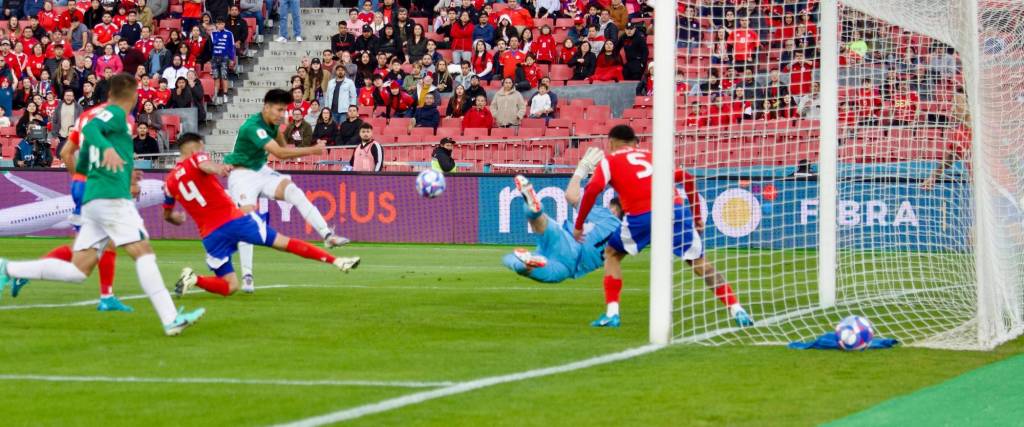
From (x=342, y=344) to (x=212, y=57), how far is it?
944 inches

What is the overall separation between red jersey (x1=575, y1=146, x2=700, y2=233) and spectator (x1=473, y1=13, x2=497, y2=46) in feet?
62.7

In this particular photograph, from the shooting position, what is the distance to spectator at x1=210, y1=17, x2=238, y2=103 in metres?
33.0

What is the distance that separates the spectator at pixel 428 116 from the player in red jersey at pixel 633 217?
17126 mm

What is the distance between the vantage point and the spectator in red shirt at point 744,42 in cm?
1260

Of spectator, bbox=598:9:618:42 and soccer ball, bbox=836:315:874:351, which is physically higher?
spectator, bbox=598:9:618:42

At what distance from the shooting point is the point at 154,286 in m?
10.5

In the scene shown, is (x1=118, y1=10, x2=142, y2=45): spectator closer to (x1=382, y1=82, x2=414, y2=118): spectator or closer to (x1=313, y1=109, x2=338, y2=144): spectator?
(x1=382, y1=82, x2=414, y2=118): spectator

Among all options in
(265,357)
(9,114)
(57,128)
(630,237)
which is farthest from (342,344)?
(9,114)

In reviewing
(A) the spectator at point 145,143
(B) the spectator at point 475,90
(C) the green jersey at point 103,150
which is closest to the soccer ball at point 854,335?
(C) the green jersey at point 103,150

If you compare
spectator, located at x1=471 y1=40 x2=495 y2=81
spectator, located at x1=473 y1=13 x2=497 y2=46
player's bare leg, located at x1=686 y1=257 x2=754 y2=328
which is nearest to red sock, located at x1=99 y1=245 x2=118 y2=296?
player's bare leg, located at x1=686 y1=257 x2=754 y2=328

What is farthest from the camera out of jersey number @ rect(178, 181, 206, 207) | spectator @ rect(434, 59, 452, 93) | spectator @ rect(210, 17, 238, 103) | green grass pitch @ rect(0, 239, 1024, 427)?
spectator @ rect(210, 17, 238, 103)

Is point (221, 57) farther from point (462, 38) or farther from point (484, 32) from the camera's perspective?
point (484, 32)

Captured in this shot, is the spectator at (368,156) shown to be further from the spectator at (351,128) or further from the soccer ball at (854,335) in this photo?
the soccer ball at (854,335)

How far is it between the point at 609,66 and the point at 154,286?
19.5m
